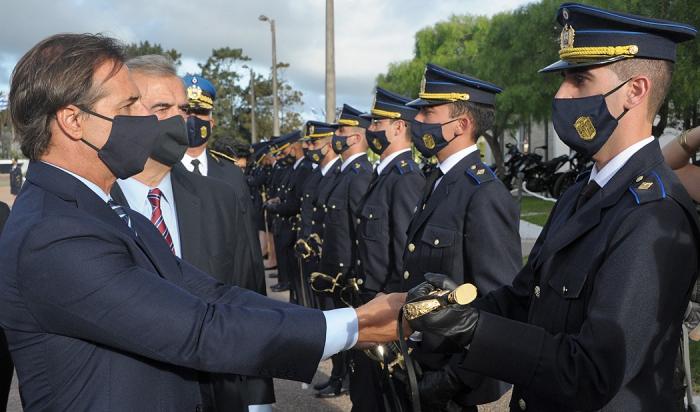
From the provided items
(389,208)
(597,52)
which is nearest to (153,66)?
(597,52)

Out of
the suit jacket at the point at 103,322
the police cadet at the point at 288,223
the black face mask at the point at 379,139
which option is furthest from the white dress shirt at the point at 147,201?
the police cadet at the point at 288,223

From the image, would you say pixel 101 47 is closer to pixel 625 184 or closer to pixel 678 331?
pixel 625 184

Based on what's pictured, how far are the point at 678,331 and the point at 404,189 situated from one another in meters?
2.93

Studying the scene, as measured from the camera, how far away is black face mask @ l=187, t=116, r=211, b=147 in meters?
4.14

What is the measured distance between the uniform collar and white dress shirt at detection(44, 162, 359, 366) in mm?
1840

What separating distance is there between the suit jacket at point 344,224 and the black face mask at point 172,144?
2.79m

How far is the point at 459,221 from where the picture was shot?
3311mm

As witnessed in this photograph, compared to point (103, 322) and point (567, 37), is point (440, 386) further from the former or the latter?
point (103, 322)

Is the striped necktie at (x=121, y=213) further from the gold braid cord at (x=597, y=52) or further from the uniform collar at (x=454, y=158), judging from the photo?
the uniform collar at (x=454, y=158)

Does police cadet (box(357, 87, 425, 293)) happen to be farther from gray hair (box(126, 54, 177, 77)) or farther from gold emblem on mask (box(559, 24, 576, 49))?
gold emblem on mask (box(559, 24, 576, 49))

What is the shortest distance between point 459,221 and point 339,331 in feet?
5.23

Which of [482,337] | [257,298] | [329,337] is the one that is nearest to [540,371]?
[482,337]

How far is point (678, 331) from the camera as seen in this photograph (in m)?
1.87

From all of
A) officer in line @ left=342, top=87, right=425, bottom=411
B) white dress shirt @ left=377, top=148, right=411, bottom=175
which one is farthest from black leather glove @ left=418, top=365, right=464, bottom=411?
white dress shirt @ left=377, top=148, right=411, bottom=175
